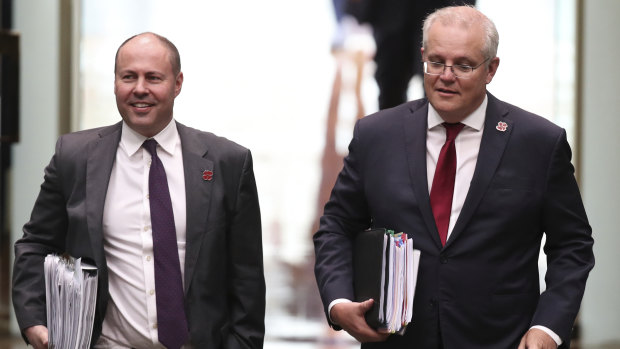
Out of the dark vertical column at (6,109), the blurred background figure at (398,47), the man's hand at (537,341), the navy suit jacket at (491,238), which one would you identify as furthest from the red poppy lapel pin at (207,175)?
the blurred background figure at (398,47)

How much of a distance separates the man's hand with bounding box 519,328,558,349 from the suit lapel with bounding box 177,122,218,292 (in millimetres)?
976

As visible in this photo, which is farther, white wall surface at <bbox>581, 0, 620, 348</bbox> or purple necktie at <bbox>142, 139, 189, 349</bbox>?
white wall surface at <bbox>581, 0, 620, 348</bbox>

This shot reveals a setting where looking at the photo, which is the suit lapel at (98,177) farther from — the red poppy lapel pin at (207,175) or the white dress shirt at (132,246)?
the red poppy lapel pin at (207,175)

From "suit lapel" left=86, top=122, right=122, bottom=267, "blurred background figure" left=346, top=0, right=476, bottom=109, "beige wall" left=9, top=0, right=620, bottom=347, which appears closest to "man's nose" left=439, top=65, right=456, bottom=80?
"suit lapel" left=86, top=122, right=122, bottom=267

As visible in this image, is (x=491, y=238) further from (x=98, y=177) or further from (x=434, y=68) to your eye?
(x=98, y=177)

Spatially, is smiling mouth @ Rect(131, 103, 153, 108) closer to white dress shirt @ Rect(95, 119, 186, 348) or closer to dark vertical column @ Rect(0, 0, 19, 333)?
white dress shirt @ Rect(95, 119, 186, 348)

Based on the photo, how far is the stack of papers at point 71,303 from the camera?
323 centimetres

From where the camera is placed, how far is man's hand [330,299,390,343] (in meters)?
3.13

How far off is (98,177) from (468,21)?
118 centimetres

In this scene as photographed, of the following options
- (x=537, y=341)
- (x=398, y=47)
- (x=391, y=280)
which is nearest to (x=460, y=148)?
(x=391, y=280)

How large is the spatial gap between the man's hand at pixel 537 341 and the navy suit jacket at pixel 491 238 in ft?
0.11

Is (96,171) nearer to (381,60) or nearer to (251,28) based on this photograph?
(381,60)

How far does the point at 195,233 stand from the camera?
3.37 metres

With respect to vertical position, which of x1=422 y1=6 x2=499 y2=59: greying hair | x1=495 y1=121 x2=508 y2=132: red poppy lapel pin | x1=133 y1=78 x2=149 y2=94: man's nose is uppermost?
x1=422 y1=6 x2=499 y2=59: greying hair
